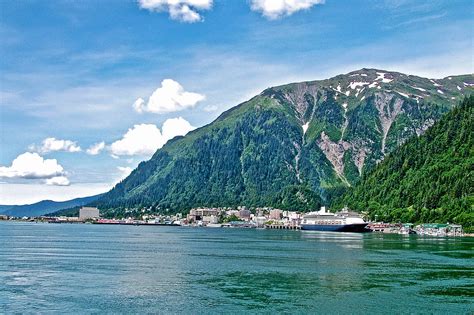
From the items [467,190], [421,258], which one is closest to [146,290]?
[421,258]

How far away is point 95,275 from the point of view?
238 ft

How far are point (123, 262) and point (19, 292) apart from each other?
107ft

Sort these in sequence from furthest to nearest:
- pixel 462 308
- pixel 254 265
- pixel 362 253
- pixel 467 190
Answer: pixel 467 190 → pixel 362 253 → pixel 254 265 → pixel 462 308

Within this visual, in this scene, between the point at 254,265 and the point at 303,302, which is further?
the point at 254,265

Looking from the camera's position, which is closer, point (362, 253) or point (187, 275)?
point (187, 275)

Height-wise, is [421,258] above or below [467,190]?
below

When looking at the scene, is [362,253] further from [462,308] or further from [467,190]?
[467,190]

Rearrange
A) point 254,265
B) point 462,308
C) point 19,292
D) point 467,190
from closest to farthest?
point 462,308
point 19,292
point 254,265
point 467,190

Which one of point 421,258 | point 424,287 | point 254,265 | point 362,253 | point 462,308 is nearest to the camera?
point 462,308

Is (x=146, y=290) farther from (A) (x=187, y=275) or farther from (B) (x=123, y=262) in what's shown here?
(B) (x=123, y=262)

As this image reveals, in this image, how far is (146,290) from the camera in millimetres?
61156

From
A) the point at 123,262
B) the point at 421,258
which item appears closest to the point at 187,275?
the point at 123,262

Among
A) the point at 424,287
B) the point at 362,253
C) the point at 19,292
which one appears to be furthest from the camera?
the point at 362,253

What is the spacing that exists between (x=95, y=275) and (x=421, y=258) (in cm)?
5295
